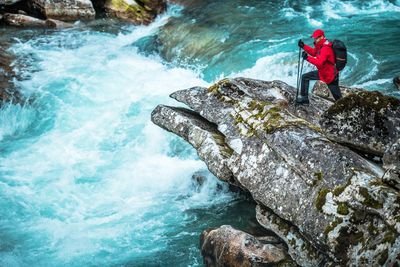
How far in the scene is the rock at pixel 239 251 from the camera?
28.9 feet

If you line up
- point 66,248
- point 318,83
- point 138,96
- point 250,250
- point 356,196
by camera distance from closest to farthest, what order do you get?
point 356,196, point 250,250, point 66,248, point 318,83, point 138,96

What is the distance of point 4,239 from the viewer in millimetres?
11820

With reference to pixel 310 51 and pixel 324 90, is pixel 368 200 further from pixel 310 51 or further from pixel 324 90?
pixel 324 90

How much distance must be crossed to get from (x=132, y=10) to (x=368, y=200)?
23.6m

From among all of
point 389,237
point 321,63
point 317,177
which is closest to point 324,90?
point 321,63

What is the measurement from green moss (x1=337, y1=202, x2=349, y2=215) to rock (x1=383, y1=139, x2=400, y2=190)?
842 mm

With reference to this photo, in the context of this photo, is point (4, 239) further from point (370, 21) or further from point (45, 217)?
point (370, 21)

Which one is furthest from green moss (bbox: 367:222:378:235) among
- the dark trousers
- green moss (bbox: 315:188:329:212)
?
the dark trousers

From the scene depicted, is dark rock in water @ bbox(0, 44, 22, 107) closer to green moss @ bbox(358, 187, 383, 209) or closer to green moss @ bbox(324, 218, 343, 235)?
green moss @ bbox(324, 218, 343, 235)

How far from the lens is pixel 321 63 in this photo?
1132cm

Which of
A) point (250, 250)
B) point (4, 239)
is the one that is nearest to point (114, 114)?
point (4, 239)

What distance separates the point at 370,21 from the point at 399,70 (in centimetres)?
665

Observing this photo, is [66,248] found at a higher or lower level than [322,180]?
lower

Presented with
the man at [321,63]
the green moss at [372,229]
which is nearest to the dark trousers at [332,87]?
the man at [321,63]
